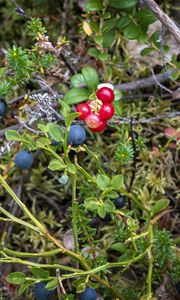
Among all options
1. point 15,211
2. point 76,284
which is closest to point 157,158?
point 15,211

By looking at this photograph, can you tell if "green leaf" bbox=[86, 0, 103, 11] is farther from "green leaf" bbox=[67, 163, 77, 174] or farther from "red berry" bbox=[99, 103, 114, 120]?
"green leaf" bbox=[67, 163, 77, 174]

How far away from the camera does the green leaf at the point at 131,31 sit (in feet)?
8.45

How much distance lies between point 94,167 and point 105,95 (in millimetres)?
513

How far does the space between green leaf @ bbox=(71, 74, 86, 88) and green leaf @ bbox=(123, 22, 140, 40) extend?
0.91 feet

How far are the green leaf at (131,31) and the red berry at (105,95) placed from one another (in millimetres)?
407

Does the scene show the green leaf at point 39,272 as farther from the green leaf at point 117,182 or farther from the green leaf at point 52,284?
the green leaf at point 117,182

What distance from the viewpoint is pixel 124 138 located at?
2408 mm

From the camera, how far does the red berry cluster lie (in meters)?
2.21

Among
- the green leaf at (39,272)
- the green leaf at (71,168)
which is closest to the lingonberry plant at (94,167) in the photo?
the green leaf at (39,272)

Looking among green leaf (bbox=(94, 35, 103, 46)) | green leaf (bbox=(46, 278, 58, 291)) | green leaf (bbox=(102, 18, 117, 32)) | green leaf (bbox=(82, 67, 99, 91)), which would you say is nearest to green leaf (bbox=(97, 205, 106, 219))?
green leaf (bbox=(46, 278, 58, 291))

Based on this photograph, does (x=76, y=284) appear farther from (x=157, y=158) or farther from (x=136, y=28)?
(x=136, y=28)

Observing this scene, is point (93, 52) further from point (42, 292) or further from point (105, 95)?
point (42, 292)

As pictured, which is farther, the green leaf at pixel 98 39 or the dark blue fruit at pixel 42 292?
the green leaf at pixel 98 39

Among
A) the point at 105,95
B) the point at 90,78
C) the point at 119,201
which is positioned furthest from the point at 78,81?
the point at 119,201
